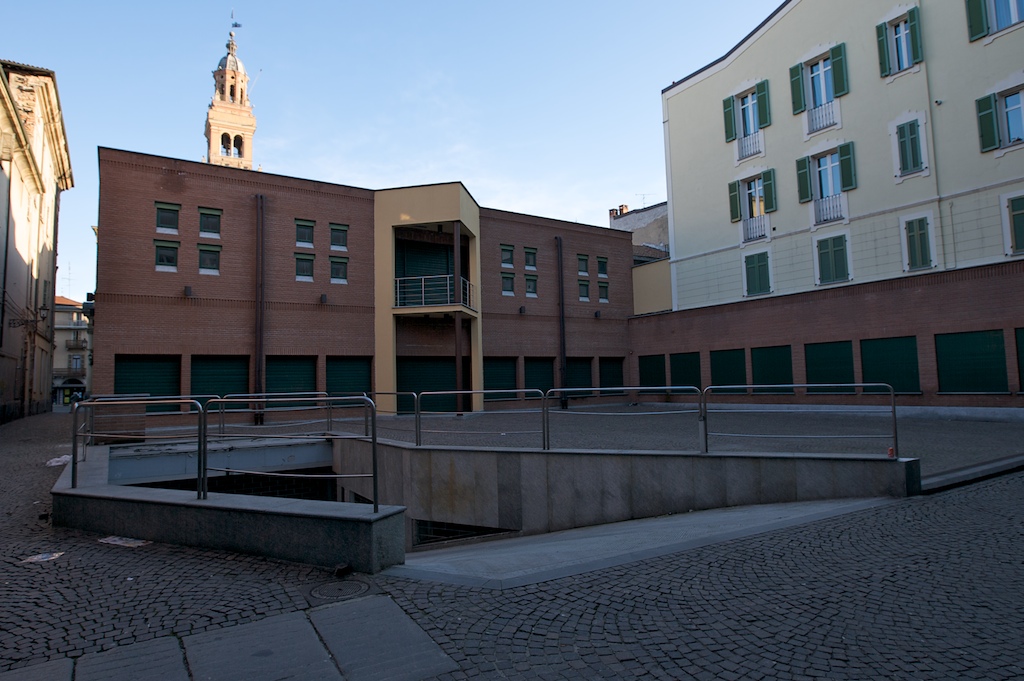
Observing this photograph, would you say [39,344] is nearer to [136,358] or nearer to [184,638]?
[136,358]

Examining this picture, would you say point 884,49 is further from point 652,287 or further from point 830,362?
point 652,287

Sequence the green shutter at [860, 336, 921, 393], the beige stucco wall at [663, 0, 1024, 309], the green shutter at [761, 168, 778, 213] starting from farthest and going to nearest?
1. the green shutter at [761, 168, 778, 213]
2. the green shutter at [860, 336, 921, 393]
3. the beige stucco wall at [663, 0, 1024, 309]

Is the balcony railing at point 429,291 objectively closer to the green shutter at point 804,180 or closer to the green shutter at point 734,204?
the green shutter at point 734,204

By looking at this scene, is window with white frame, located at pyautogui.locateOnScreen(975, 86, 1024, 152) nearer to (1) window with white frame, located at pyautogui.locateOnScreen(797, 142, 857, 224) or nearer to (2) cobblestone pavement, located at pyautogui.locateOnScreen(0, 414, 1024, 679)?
(1) window with white frame, located at pyautogui.locateOnScreen(797, 142, 857, 224)

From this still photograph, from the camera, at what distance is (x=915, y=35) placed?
19688mm

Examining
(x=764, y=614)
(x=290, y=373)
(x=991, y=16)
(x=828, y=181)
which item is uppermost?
(x=991, y=16)

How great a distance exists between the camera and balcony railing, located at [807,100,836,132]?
22438 mm

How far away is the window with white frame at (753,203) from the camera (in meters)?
24.4

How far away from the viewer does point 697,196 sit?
2770 centimetres

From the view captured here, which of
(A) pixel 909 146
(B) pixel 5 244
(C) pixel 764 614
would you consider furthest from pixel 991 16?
(B) pixel 5 244

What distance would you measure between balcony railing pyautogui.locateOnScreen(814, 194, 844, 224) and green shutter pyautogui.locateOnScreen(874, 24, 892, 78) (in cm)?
428

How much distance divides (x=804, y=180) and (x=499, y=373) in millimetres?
14485

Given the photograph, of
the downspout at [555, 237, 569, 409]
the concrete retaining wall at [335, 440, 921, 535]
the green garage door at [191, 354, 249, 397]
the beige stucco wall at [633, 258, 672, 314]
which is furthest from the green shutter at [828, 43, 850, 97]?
the green garage door at [191, 354, 249, 397]

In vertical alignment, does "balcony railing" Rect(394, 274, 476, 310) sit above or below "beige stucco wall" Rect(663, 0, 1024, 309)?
below
